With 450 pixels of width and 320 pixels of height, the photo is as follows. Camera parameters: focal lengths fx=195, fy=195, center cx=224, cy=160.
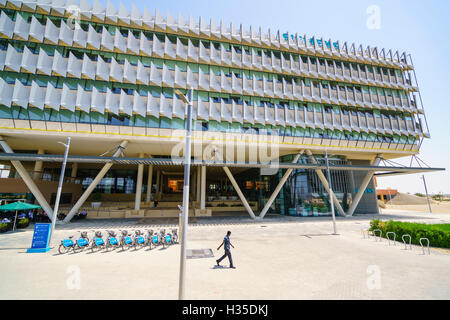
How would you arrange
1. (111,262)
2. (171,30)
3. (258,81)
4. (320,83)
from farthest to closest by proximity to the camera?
(320,83), (258,81), (171,30), (111,262)

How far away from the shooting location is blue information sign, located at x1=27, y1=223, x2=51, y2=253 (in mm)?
11438

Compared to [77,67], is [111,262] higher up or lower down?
lower down

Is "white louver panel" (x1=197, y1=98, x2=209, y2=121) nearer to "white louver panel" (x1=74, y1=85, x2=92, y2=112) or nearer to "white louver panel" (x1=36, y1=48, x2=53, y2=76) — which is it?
"white louver panel" (x1=74, y1=85, x2=92, y2=112)

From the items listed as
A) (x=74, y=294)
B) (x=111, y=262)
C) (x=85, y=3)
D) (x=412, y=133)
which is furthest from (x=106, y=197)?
(x=412, y=133)

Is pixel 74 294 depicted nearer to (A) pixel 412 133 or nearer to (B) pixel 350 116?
(B) pixel 350 116

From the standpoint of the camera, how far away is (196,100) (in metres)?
24.6

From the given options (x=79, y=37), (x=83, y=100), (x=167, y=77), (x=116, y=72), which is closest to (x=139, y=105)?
(x=116, y=72)

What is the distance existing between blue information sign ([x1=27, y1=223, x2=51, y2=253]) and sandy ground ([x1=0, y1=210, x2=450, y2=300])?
0.52 m

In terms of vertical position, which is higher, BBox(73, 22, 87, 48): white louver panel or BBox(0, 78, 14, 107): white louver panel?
BBox(73, 22, 87, 48): white louver panel

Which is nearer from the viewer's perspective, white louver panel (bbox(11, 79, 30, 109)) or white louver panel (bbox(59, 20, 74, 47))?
white louver panel (bbox(11, 79, 30, 109))

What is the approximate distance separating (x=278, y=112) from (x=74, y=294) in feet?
85.1

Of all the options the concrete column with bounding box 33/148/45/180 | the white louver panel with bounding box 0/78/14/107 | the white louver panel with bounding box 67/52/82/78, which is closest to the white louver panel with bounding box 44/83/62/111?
the white louver panel with bounding box 67/52/82/78

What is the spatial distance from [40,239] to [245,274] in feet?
40.4

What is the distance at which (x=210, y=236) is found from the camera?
15.7 m
